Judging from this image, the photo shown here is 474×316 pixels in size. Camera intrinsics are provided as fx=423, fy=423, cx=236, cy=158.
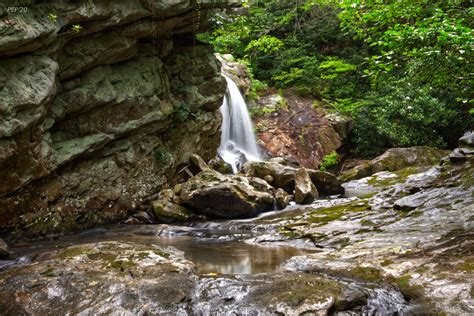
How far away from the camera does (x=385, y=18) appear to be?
835 centimetres

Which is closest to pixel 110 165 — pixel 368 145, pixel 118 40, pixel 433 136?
pixel 118 40

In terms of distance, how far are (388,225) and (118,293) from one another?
5484 mm

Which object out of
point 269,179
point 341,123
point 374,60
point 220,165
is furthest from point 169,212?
point 341,123

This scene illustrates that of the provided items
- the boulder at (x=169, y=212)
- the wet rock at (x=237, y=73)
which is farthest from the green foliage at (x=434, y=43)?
the wet rock at (x=237, y=73)

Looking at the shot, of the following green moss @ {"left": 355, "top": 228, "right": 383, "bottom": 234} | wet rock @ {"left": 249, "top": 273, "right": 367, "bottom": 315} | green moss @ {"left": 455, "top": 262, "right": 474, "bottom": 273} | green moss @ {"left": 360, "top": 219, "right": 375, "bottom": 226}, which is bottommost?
green moss @ {"left": 360, "top": 219, "right": 375, "bottom": 226}

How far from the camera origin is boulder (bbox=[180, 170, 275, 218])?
11180mm

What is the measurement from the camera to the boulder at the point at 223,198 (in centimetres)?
1118

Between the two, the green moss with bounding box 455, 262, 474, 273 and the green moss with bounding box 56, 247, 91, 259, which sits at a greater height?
the green moss with bounding box 56, 247, 91, 259

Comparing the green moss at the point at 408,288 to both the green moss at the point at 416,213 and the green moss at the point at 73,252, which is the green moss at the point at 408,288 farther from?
the green moss at the point at 73,252

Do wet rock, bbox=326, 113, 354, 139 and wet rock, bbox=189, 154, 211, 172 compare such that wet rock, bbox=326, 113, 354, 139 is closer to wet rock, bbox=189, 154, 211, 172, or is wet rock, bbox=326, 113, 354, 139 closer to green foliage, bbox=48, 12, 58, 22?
wet rock, bbox=189, 154, 211, 172

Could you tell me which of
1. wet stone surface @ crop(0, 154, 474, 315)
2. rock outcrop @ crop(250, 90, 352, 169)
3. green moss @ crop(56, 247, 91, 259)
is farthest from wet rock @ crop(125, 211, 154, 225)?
rock outcrop @ crop(250, 90, 352, 169)

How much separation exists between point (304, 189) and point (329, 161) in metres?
7.70

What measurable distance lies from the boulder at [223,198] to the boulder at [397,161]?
577 cm

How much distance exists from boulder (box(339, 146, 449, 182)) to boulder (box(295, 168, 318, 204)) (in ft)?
11.0
